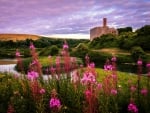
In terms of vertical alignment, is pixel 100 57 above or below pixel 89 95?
below

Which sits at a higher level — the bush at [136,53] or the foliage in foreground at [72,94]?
the foliage in foreground at [72,94]

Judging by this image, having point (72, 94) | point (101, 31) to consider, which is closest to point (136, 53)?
point (101, 31)

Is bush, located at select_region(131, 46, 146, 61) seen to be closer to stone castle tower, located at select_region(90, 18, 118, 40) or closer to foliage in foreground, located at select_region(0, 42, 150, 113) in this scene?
stone castle tower, located at select_region(90, 18, 118, 40)

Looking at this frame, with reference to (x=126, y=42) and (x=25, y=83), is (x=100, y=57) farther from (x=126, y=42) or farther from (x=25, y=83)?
→ (x=25, y=83)

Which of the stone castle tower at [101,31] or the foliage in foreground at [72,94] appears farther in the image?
the stone castle tower at [101,31]

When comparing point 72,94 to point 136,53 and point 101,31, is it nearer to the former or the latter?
point 136,53

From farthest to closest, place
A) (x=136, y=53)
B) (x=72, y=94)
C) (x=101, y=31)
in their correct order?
1. (x=101, y=31)
2. (x=136, y=53)
3. (x=72, y=94)

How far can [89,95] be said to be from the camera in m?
4.55

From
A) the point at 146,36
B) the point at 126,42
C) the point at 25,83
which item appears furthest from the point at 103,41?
the point at 25,83

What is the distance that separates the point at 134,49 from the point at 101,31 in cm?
2882

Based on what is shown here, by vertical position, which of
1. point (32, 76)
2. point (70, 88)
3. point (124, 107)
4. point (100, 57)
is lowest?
point (100, 57)

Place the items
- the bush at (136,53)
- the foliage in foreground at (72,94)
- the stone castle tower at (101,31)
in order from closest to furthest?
1. the foliage in foreground at (72,94)
2. the bush at (136,53)
3. the stone castle tower at (101,31)

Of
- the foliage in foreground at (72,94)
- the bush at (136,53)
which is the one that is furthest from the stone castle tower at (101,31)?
the foliage in foreground at (72,94)

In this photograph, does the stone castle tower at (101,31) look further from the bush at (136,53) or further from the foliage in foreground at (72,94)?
the foliage in foreground at (72,94)
